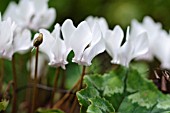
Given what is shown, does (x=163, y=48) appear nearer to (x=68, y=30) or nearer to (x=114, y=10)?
(x=68, y=30)

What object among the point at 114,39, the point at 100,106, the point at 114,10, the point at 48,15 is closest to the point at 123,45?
the point at 114,39

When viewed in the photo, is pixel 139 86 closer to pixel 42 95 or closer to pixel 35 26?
pixel 35 26

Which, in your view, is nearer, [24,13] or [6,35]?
[6,35]

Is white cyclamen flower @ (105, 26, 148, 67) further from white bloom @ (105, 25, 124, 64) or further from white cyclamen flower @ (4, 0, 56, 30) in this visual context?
white cyclamen flower @ (4, 0, 56, 30)

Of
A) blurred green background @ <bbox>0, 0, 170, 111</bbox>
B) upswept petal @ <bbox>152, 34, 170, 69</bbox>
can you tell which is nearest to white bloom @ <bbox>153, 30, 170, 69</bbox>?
upswept petal @ <bbox>152, 34, 170, 69</bbox>

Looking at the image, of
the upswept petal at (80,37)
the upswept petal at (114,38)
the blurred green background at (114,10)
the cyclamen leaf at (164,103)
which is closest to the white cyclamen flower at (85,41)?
the upswept petal at (80,37)

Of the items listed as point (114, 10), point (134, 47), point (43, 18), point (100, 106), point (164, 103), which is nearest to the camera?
point (100, 106)

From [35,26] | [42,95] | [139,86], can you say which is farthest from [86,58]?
[42,95]

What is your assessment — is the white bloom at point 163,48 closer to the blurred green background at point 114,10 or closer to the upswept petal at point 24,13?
the upswept petal at point 24,13
